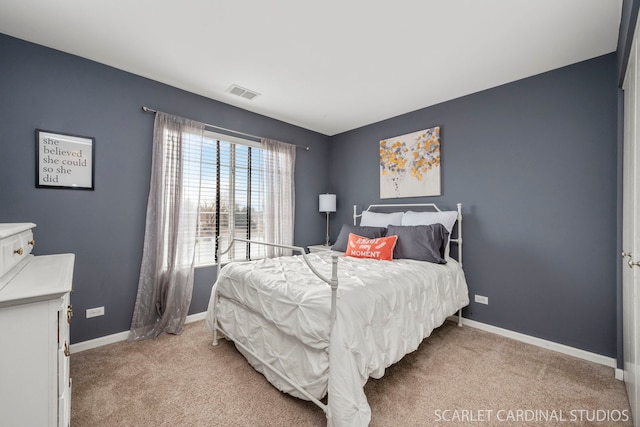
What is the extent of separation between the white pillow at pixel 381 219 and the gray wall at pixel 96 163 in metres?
2.43

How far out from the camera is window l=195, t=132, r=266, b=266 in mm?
3258

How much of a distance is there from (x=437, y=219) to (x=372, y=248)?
0.86 metres

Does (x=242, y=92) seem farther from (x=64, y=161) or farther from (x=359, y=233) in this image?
(x=359, y=233)

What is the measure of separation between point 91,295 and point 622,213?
447 cm

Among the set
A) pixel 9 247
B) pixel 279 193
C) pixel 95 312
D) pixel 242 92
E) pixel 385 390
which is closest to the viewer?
pixel 9 247

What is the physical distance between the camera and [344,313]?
1562 mm

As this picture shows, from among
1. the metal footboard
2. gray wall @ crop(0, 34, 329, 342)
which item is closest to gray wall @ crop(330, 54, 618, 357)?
the metal footboard

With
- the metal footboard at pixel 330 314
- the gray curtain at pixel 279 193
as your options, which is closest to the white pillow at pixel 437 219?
the gray curtain at pixel 279 193

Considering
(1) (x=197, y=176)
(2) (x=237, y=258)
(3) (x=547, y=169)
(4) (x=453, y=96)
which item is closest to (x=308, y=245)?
(2) (x=237, y=258)

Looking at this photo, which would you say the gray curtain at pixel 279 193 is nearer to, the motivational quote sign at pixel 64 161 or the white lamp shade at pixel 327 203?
the white lamp shade at pixel 327 203

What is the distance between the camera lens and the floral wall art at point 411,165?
3.36 meters

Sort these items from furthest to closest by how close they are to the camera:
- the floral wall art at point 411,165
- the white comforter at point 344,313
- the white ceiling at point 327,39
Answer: the floral wall art at point 411,165
the white ceiling at point 327,39
the white comforter at point 344,313

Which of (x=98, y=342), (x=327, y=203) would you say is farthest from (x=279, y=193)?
(x=98, y=342)

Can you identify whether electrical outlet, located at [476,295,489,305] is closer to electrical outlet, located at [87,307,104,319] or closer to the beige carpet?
the beige carpet
